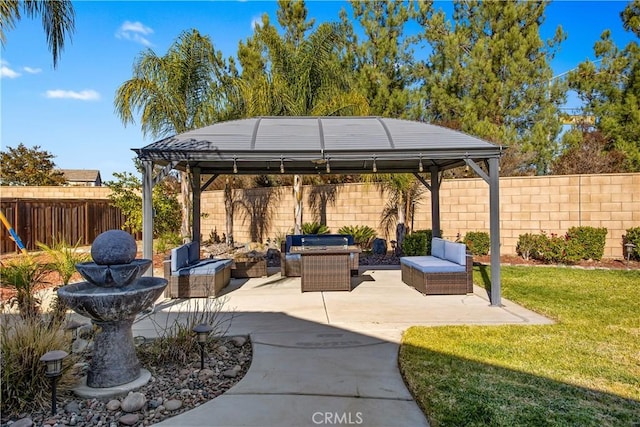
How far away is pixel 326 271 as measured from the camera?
754cm

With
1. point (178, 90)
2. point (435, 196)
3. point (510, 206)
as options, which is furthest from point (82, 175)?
point (510, 206)

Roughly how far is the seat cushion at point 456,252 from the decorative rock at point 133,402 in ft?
18.7

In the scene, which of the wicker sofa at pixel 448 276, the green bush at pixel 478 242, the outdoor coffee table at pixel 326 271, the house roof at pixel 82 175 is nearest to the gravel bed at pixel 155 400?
the outdoor coffee table at pixel 326 271

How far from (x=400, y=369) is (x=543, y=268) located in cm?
772

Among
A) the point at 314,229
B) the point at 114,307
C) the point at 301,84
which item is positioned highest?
the point at 301,84

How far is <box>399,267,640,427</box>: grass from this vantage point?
10.00 ft

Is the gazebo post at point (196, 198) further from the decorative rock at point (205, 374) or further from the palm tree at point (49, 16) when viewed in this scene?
the decorative rock at point (205, 374)

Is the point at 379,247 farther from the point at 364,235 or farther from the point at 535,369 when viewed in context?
the point at 535,369

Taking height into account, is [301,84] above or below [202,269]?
above

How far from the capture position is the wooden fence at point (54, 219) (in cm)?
1345

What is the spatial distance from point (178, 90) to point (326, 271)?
22.0 ft

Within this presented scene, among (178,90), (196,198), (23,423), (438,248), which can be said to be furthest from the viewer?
(178,90)

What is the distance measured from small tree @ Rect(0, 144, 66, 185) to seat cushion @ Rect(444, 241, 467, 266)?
1116 inches

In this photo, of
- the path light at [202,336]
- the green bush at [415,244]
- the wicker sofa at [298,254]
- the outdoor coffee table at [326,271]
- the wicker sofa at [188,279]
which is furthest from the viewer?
the green bush at [415,244]
